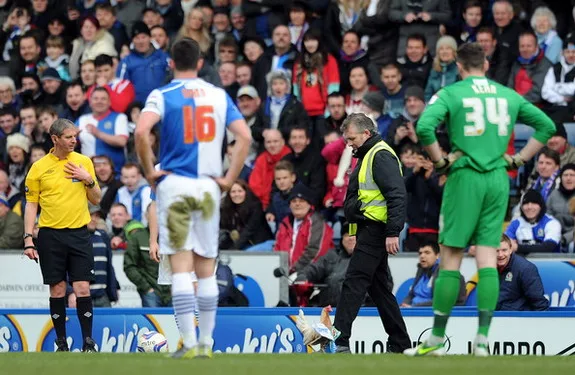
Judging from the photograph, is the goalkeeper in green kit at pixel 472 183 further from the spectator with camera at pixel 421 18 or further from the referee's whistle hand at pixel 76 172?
the spectator with camera at pixel 421 18

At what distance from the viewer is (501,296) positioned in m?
14.6

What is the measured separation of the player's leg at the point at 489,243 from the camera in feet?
33.1

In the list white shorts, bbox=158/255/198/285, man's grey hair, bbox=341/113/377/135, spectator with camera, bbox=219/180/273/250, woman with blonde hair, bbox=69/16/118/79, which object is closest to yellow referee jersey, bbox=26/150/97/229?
white shorts, bbox=158/255/198/285

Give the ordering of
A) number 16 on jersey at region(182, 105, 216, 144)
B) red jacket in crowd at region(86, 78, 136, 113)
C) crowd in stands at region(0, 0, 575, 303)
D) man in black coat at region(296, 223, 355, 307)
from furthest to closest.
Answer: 1. red jacket in crowd at region(86, 78, 136, 113)
2. crowd in stands at region(0, 0, 575, 303)
3. man in black coat at region(296, 223, 355, 307)
4. number 16 on jersey at region(182, 105, 216, 144)

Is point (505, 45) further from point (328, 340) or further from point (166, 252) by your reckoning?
point (166, 252)

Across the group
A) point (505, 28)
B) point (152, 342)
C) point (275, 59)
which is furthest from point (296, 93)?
point (152, 342)

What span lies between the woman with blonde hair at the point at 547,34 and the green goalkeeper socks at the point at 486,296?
9770mm

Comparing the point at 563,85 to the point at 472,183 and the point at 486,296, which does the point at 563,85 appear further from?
the point at 486,296

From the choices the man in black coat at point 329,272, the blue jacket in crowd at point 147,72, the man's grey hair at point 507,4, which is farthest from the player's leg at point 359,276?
the blue jacket in crowd at point 147,72

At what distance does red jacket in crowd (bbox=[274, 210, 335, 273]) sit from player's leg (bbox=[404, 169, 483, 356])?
7.20 meters

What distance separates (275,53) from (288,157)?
8.09 feet

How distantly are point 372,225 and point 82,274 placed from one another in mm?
3139

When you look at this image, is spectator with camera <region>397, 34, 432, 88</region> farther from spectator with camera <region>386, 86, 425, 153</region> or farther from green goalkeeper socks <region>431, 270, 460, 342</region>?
green goalkeeper socks <region>431, 270, 460, 342</region>

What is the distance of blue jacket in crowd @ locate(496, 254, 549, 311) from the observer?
14.4 m
